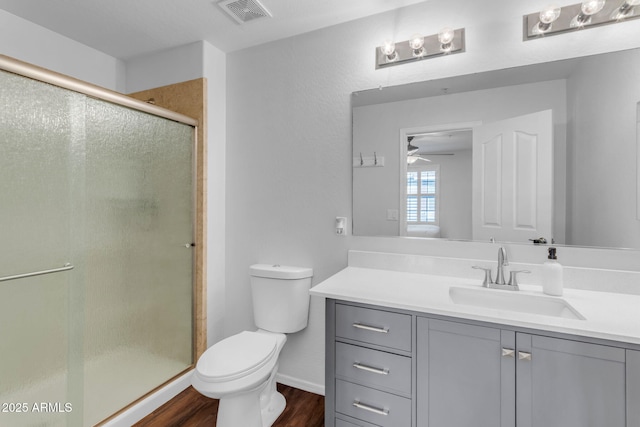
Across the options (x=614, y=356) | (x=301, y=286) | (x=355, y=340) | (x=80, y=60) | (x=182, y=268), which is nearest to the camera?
(x=614, y=356)

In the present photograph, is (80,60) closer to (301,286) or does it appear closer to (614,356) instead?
(301,286)

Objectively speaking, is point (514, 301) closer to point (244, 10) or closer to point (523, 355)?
point (523, 355)

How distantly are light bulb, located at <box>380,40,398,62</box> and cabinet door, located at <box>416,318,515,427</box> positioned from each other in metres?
1.43

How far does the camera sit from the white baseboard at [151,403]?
1680mm

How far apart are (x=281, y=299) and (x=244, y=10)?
1736 mm

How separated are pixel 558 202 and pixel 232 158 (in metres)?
2.01

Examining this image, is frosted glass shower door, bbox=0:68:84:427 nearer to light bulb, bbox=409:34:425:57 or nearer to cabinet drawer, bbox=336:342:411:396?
cabinet drawer, bbox=336:342:411:396

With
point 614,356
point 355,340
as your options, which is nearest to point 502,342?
point 614,356

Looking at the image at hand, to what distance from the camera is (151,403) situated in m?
1.85

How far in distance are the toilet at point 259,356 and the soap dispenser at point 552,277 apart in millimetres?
1234

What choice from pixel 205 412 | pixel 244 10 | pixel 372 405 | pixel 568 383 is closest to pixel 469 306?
pixel 568 383

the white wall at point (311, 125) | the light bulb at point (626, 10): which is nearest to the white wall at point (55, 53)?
the white wall at point (311, 125)

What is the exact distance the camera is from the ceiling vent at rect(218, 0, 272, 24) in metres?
1.76

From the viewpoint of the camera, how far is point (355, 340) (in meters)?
1.37
